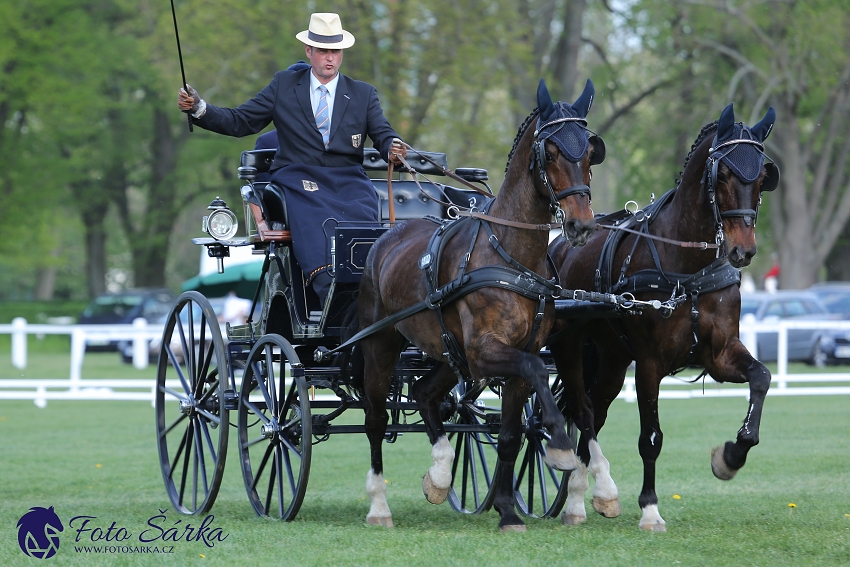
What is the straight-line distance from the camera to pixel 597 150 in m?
6.21

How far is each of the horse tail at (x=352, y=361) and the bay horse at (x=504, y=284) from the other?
0.29m

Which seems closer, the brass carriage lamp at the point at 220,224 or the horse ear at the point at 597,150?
the horse ear at the point at 597,150

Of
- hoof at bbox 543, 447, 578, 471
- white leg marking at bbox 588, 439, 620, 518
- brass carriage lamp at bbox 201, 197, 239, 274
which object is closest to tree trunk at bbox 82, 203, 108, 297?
brass carriage lamp at bbox 201, 197, 239, 274

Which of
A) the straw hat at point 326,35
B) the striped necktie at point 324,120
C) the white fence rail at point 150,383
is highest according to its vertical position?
the straw hat at point 326,35

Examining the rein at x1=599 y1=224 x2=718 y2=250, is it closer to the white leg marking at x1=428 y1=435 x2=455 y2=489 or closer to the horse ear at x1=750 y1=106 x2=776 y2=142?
the horse ear at x1=750 y1=106 x2=776 y2=142

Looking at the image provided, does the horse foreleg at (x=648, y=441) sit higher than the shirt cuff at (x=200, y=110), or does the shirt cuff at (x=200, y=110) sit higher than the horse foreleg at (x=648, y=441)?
the shirt cuff at (x=200, y=110)

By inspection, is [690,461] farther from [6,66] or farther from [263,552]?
[6,66]

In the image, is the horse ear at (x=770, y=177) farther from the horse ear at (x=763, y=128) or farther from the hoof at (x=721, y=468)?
the hoof at (x=721, y=468)

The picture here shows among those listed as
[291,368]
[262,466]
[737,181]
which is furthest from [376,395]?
[737,181]

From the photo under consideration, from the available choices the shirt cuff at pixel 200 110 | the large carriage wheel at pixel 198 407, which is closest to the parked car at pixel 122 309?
the large carriage wheel at pixel 198 407

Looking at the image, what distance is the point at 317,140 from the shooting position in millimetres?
7863

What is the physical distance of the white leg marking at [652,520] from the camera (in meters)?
6.56

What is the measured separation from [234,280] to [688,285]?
15403 millimetres

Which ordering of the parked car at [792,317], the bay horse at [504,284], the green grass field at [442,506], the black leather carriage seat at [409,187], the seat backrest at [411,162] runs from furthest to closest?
the parked car at [792,317] < the seat backrest at [411,162] < the black leather carriage seat at [409,187] < the bay horse at [504,284] < the green grass field at [442,506]
